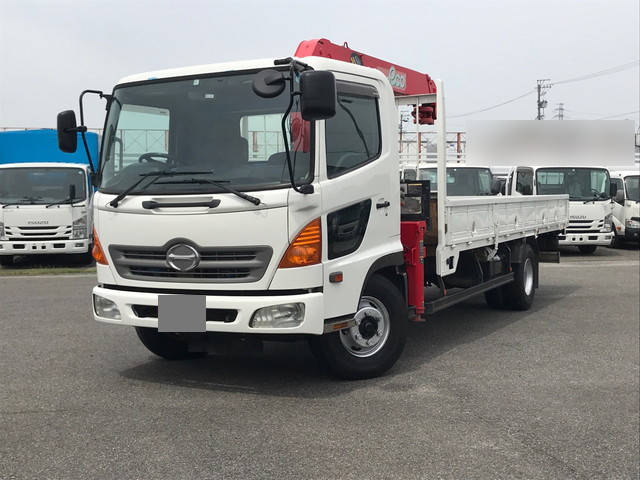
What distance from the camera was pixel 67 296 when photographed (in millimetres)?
10055

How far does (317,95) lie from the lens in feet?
15.0

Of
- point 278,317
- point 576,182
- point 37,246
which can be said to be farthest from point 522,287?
point 37,246

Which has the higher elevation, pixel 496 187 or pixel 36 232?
pixel 496 187

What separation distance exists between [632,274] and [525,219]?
14.7ft

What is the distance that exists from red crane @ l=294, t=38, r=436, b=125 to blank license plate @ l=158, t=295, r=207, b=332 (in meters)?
2.09

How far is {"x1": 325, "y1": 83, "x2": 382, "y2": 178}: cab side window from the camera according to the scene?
5.11 metres

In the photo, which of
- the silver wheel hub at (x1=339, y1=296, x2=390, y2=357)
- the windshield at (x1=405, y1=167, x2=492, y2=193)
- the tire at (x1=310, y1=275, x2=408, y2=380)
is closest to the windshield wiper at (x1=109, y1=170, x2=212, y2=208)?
the tire at (x1=310, y1=275, x2=408, y2=380)

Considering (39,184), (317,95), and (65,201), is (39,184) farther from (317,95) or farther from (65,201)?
(317,95)

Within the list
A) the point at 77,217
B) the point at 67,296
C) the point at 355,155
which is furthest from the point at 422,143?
the point at 77,217

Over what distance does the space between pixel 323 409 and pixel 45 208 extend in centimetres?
1022

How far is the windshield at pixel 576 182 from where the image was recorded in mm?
15539

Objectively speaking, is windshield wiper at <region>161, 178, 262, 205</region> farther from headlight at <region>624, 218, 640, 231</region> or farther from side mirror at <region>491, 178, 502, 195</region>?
headlight at <region>624, 218, 640, 231</region>

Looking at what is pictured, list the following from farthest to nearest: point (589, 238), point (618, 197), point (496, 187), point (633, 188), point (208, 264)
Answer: point (633, 188), point (618, 197), point (589, 238), point (496, 187), point (208, 264)

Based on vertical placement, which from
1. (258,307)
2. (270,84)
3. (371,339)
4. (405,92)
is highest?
(405,92)
